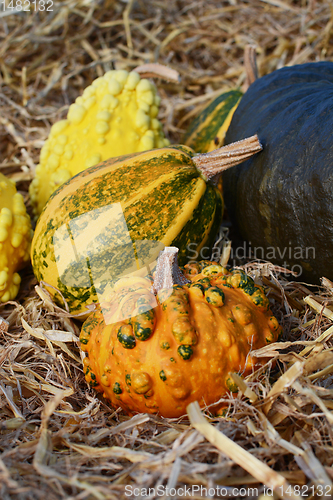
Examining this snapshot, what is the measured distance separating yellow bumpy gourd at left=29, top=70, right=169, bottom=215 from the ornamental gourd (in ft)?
1.06

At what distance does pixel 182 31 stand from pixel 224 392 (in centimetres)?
386

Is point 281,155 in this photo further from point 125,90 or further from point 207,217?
point 125,90

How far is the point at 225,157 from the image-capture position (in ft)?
6.91

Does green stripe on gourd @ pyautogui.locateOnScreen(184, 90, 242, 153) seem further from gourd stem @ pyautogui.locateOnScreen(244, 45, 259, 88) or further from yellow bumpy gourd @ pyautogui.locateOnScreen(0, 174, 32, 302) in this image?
yellow bumpy gourd @ pyautogui.locateOnScreen(0, 174, 32, 302)

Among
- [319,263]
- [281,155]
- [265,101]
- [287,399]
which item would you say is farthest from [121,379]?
[265,101]

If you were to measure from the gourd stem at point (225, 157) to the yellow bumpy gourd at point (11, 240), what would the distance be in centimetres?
102

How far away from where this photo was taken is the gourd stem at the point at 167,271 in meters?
1.60

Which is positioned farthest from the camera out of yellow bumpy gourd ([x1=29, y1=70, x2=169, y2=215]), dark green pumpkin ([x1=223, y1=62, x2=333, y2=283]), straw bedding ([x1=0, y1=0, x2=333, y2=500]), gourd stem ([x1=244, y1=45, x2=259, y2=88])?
A: gourd stem ([x1=244, y1=45, x2=259, y2=88])

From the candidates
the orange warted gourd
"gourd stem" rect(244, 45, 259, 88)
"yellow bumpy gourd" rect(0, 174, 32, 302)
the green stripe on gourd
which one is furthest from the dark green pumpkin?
Result: "yellow bumpy gourd" rect(0, 174, 32, 302)

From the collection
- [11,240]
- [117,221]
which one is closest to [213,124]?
[117,221]

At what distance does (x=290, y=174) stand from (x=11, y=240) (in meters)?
1.48

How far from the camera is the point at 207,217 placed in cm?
208

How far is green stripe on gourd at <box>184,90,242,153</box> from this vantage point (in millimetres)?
2896

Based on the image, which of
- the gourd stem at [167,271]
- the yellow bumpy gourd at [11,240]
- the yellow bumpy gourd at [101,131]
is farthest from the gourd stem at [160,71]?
the gourd stem at [167,271]
